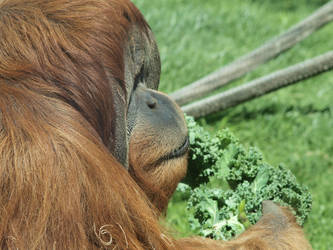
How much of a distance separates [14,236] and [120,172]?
0.30 metres

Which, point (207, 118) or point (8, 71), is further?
point (207, 118)

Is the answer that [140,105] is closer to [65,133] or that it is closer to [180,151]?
[180,151]

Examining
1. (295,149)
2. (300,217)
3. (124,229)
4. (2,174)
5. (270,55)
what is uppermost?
(2,174)

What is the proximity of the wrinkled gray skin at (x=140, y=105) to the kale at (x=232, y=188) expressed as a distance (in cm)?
35

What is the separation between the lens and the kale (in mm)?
2088

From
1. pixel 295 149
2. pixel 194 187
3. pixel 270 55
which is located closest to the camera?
pixel 194 187

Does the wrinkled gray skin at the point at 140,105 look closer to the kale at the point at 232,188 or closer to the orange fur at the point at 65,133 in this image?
the orange fur at the point at 65,133

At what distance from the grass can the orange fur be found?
1.24 meters

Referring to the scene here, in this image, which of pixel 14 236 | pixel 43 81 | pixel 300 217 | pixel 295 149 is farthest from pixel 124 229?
pixel 295 149

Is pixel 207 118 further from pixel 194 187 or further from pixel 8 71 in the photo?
pixel 8 71

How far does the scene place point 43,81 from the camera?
1.53 metres

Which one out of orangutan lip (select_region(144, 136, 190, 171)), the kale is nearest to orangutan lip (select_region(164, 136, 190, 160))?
orangutan lip (select_region(144, 136, 190, 171))

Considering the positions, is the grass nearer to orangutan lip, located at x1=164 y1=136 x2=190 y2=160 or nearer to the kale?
the kale

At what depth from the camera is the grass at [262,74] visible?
3201mm
